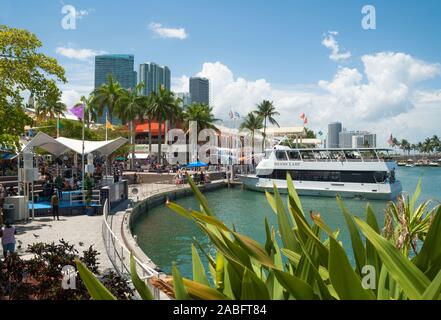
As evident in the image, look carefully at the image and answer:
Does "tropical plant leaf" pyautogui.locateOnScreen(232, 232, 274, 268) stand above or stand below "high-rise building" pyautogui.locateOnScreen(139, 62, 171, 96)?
below

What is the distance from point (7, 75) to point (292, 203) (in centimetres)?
1193

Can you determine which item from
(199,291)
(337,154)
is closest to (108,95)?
(337,154)

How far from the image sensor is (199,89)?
618 feet

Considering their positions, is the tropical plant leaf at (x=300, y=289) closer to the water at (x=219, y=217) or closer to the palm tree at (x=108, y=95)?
the water at (x=219, y=217)

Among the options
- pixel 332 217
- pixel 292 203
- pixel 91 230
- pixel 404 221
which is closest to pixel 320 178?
pixel 332 217

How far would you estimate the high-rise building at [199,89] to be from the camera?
186000 mm

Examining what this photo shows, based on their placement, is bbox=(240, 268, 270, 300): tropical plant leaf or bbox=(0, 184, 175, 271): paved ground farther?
bbox=(0, 184, 175, 271): paved ground

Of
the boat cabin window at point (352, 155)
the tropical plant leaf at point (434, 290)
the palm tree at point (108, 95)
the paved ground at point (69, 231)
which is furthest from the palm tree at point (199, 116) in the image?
the tropical plant leaf at point (434, 290)

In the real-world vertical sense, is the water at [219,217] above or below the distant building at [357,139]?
below

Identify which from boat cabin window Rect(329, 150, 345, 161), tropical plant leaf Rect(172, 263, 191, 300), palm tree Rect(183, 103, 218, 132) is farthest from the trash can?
palm tree Rect(183, 103, 218, 132)

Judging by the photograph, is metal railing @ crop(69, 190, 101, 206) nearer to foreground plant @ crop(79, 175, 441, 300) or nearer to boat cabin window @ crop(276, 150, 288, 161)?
foreground plant @ crop(79, 175, 441, 300)

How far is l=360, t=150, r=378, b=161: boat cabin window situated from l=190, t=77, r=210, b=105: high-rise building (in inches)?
5919

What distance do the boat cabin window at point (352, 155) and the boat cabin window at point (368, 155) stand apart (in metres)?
0.49

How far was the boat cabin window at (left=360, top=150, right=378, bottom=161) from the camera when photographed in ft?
121
